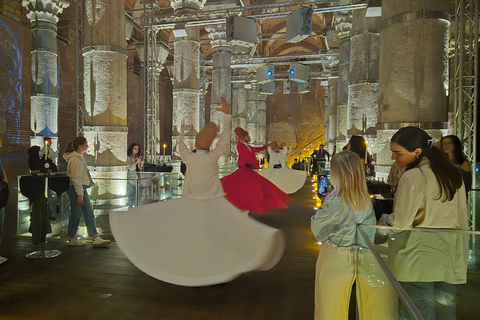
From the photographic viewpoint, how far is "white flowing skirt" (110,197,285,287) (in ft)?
12.5

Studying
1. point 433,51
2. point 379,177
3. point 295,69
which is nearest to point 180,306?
point 379,177

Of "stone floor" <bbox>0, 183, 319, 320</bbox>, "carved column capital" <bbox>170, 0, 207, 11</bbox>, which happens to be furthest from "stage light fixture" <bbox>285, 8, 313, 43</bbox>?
"stone floor" <bbox>0, 183, 319, 320</bbox>

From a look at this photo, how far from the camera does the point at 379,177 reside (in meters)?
6.11

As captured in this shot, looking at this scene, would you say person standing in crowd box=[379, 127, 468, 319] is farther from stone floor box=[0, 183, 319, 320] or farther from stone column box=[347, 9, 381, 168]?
stone column box=[347, 9, 381, 168]

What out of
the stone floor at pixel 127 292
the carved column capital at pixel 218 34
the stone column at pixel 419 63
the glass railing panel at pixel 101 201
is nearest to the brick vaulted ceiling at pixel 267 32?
the carved column capital at pixel 218 34

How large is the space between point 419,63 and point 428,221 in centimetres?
304

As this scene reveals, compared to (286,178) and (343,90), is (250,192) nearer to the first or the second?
(286,178)

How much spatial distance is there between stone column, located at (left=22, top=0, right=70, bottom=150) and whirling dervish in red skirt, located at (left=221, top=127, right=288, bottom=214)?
9605 millimetres

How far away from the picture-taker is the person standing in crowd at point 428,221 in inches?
97.9

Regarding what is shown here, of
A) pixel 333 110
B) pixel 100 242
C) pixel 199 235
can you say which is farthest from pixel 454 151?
pixel 333 110

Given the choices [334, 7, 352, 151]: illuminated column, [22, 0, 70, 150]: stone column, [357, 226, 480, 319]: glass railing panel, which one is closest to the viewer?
[357, 226, 480, 319]: glass railing panel

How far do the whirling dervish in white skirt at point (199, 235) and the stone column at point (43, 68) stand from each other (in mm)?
11350

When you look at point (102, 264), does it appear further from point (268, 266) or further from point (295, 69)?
point (295, 69)

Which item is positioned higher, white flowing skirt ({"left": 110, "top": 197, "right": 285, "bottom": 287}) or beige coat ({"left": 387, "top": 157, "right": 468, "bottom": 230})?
beige coat ({"left": 387, "top": 157, "right": 468, "bottom": 230})
